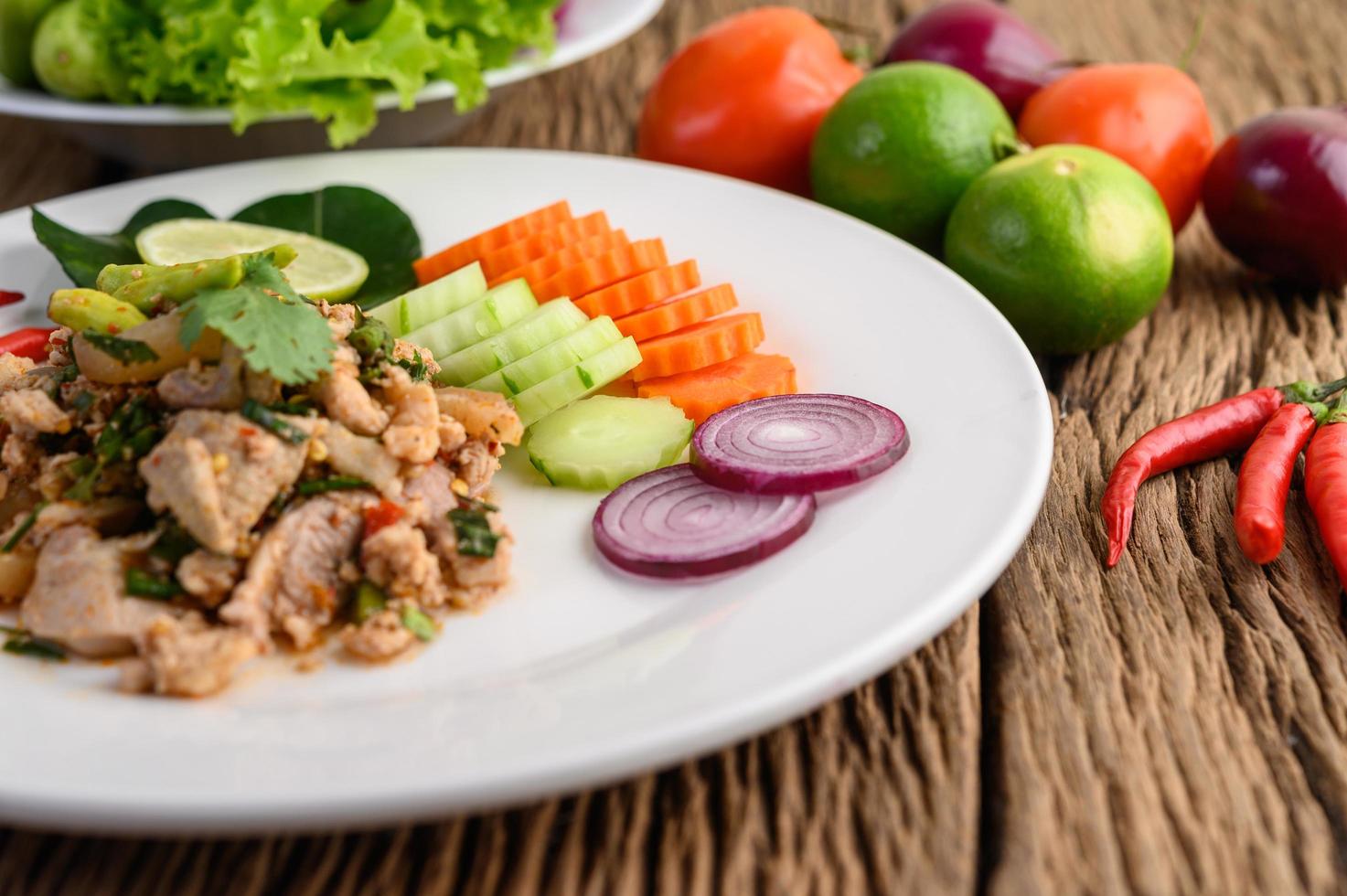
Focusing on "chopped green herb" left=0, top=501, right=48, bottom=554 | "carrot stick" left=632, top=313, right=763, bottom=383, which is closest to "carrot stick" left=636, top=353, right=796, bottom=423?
"carrot stick" left=632, top=313, right=763, bottom=383

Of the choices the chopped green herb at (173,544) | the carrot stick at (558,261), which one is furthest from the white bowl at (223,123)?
the chopped green herb at (173,544)

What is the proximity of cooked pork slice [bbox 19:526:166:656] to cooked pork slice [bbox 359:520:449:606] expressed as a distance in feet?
1.38

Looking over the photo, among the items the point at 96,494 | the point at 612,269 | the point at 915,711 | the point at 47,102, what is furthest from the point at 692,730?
the point at 47,102

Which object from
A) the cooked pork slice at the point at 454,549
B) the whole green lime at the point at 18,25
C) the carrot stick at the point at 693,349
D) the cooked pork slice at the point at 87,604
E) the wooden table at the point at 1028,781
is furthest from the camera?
the whole green lime at the point at 18,25

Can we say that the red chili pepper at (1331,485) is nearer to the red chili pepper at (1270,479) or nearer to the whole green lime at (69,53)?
the red chili pepper at (1270,479)

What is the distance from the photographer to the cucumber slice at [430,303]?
11.6ft

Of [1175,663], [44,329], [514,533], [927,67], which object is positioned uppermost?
[927,67]

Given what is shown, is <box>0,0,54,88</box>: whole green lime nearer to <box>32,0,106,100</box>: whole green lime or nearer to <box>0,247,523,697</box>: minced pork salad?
<box>32,0,106,100</box>: whole green lime

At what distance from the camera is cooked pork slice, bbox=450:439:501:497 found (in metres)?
2.94

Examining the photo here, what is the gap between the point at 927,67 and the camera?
4.29 metres

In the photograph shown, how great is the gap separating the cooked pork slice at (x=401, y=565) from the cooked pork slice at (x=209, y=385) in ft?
1.44

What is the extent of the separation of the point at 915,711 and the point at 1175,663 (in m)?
0.60

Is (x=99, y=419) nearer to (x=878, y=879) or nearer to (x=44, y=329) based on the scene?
(x=44, y=329)

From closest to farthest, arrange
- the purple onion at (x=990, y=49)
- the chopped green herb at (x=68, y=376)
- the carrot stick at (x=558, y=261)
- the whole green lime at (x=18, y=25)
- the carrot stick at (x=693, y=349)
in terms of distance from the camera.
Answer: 1. the chopped green herb at (x=68, y=376)
2. the carrot stick at (x=693, y=349)
3. the carrot stick at (x=558, y=261)
4. the whole green lime at (x=18, y=25)
5. the purple onion at (x=990, y=49)
